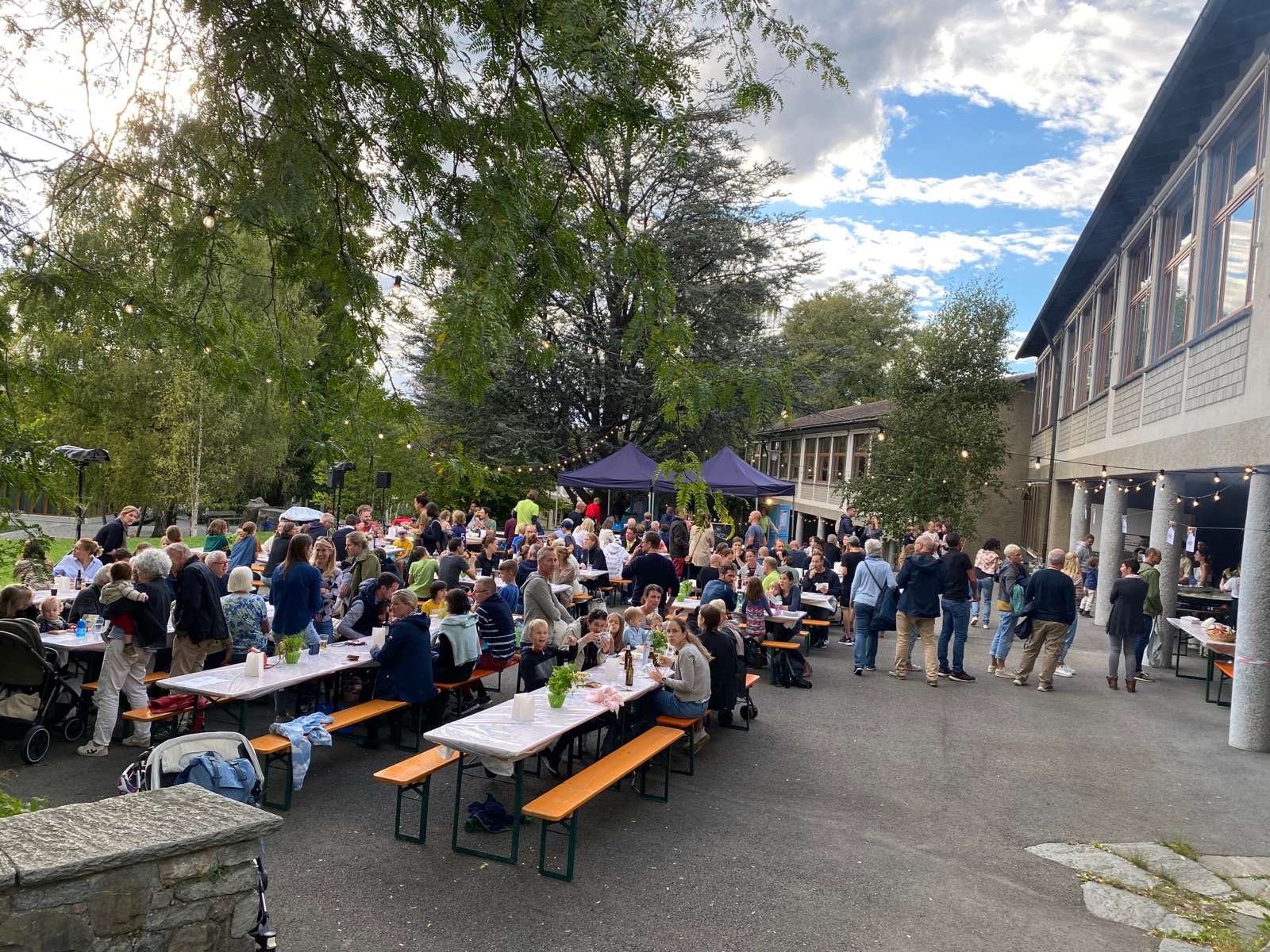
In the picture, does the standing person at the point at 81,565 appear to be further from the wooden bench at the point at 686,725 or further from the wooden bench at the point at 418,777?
the wooden bench at the point at 686,725

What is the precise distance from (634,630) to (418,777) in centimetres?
340

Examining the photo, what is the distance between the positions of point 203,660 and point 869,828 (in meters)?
5.65

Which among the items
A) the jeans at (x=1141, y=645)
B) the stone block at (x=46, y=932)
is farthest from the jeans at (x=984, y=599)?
the stone block at (x=46, y=932)

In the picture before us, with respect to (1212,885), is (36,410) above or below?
above

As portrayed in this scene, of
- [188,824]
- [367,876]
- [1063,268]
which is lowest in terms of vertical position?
[367,876]

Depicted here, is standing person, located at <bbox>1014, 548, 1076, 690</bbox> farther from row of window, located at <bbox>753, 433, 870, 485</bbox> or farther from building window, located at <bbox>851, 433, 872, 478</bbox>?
building window, located at <bbox>851, 433, 872, 478</bbox>

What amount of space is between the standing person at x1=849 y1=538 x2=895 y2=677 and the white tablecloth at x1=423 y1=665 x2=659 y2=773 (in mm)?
5254

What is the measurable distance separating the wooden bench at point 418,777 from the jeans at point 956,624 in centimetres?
746

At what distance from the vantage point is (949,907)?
5.31 meters

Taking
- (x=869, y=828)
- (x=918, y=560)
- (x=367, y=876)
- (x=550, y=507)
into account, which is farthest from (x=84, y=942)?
(x=550, y=507)

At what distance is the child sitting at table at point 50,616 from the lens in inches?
320

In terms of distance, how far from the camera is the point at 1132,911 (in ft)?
17.6

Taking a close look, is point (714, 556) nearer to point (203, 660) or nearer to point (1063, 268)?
point (203, 660)

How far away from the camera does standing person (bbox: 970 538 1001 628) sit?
14.9 meters
